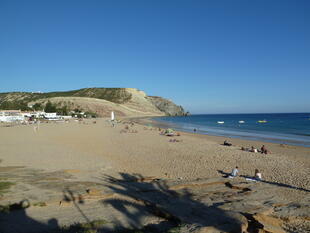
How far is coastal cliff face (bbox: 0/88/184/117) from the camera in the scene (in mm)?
111812

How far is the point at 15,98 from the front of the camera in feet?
478

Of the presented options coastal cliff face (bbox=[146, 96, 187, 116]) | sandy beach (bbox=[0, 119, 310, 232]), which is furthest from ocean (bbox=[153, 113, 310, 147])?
coastal cliff face (bbox=[146, 96, 187, 116])

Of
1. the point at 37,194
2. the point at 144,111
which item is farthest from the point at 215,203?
the point at 144,111

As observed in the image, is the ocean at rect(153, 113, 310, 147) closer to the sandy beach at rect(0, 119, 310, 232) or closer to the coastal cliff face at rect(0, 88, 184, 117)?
the sandy beach at rect(0, 119, 310, 232)

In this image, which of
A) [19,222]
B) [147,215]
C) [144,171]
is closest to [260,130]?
[144,171]

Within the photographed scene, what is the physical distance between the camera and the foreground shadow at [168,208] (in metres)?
5.14

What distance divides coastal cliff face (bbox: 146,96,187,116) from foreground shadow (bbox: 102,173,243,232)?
158m

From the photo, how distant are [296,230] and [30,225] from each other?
5.92 metres

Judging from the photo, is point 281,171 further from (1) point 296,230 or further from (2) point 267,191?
(1) point 296,230

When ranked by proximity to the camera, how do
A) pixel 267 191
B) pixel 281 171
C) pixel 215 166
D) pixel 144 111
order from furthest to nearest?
pixel 144 111
pixel 215 166
pixel 281 171
pixel 267 191

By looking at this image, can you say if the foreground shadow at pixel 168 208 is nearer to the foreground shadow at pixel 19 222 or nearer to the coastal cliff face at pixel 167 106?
the foreground shadow at pixel 19 222

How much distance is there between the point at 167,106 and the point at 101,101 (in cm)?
6137

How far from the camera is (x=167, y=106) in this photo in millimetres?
172000

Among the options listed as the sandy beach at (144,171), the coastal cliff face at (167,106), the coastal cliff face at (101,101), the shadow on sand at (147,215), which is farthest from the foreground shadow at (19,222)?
the coastal cliff face at (167,106)
